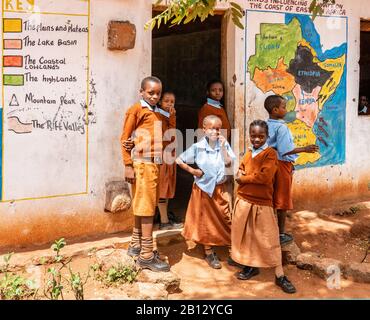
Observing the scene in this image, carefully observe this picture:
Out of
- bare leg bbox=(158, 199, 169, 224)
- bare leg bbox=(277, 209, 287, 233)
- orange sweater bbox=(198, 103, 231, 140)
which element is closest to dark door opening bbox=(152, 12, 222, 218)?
bare leg bbox=(158, 199, 169, 224)

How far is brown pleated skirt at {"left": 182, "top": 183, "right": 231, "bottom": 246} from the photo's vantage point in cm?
474

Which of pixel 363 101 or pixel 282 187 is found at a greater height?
pixel 363 101

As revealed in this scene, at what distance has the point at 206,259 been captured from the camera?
4855 millimetres

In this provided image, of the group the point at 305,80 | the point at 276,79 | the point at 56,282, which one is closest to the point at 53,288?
the point at 56,282

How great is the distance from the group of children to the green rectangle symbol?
939mm

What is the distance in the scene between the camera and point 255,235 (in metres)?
4.36

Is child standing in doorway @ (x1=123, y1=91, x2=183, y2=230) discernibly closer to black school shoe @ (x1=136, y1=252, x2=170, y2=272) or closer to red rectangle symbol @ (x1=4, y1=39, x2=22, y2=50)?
black school shoe @ (x1=136, y1=252, x2=170, y2=272)

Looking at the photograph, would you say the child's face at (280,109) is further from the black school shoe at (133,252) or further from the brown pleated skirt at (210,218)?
the black school shoe at (133,252)

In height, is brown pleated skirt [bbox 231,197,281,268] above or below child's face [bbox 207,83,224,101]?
below

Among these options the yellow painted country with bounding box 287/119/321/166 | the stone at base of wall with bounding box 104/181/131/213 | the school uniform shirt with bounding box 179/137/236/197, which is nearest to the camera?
the school uniform shirt with bounding box 179/137/236/197

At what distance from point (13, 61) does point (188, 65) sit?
4.08 m

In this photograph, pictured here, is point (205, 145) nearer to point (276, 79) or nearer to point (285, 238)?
point (285, 238)

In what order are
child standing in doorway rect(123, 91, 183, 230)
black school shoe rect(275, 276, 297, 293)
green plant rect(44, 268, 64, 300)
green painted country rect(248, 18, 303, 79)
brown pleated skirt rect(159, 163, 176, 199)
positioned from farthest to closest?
green painted country rect(248, 18, 303, 79)
brown pleated skirt rect(159, 163, 176, 199)
child standing in doorway rect(123, 91, 183, 230)
black school shoe rect(275, 276, 297, 293)
green plant rect(44, 268, 64, 300)

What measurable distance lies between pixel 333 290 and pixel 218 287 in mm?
940
